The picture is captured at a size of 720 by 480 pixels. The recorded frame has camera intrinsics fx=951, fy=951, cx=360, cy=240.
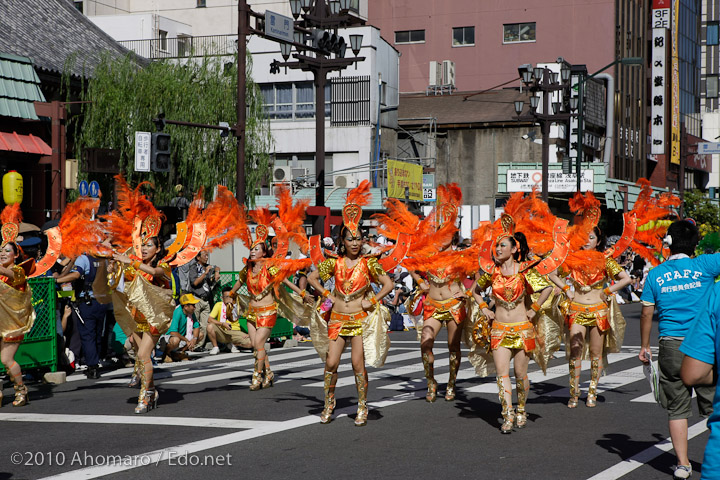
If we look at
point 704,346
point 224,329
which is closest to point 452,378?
point 224,329

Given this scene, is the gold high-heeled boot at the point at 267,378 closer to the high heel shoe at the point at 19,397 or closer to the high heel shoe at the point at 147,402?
the high heel shoe at the point at 147,402

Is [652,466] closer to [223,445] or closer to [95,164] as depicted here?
[223,445]

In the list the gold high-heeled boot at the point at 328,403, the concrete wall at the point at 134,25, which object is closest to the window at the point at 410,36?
the concrete wall at the point at 134,25

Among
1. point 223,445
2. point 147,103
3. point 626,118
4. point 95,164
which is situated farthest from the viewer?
point 626,118

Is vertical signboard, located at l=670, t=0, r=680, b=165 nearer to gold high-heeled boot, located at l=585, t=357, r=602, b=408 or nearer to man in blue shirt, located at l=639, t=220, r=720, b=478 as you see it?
gold high-heeled boot, located at l=585, t=357, r=602, b=408

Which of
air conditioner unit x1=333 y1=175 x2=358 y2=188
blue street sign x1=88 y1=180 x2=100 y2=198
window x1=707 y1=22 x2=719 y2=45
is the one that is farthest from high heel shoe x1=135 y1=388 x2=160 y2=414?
window x1=707 y1=22 x2=719 y2=45

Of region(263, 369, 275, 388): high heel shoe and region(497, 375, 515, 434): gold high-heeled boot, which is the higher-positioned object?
region(497, 375, 515, 434): gold high-heeled boot

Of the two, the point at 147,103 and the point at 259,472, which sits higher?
the point at 147,103

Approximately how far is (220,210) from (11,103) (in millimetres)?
12737

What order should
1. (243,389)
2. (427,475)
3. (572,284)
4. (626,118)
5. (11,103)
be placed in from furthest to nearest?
(626,118), (11,103), (243,389), (572,284), (427,475)

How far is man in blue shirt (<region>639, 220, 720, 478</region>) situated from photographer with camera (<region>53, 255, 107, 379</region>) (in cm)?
845

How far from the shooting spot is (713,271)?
7.07m

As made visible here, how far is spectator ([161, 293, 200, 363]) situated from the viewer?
15164 mm

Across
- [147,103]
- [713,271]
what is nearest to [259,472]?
[713,271]
